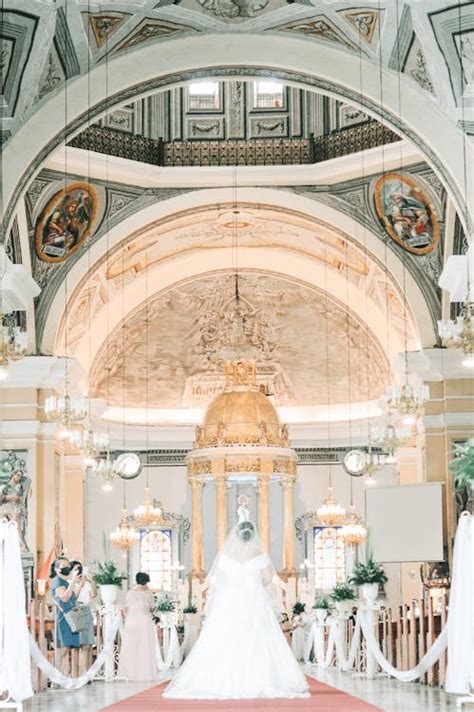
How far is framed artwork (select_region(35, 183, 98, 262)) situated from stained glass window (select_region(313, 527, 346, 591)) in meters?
10.3

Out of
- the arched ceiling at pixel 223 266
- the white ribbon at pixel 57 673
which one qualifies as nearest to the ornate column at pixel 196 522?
the arched ceiling at pixel 223 266

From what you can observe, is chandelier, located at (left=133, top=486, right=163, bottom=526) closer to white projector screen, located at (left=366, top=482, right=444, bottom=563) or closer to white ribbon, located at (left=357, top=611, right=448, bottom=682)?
white projector screen, located at (left=366, top=482, right=444, bottom=563)

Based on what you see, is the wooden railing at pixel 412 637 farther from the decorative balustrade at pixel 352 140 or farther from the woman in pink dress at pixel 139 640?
the decorative balustrade at pixel 352 140

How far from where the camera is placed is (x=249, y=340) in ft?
92.5

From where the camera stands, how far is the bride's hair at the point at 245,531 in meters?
13.0

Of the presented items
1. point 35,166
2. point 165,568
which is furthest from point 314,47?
point 165,568

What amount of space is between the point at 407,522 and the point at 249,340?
777 cm

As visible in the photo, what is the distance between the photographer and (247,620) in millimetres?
12422

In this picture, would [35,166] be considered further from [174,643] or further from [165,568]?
[165,568]

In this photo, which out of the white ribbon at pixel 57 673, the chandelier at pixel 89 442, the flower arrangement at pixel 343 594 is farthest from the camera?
the flower arrangement at pixel 343 594

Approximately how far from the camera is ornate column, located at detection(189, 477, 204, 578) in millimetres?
26969

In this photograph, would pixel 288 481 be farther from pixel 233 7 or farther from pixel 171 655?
pixel 233 7

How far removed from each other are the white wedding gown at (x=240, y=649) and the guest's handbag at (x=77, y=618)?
207 centimetres

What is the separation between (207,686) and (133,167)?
34.7ft
